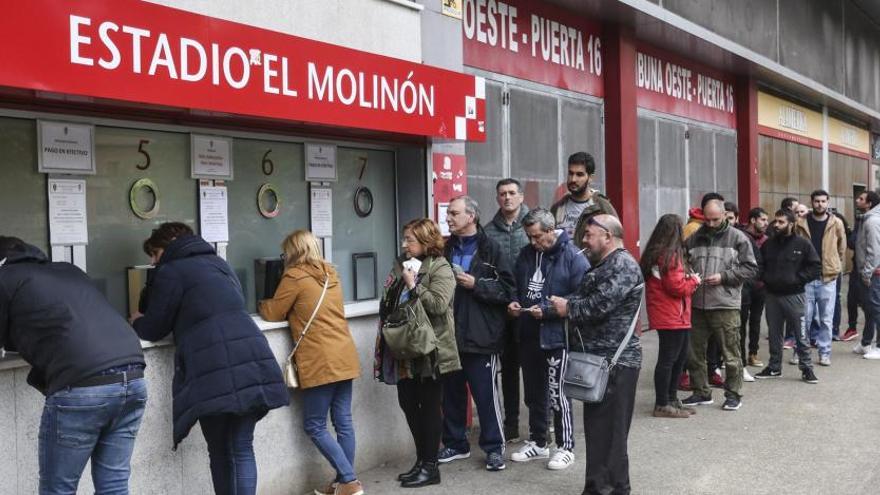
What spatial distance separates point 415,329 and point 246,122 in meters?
1.70

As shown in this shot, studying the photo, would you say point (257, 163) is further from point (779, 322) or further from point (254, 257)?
point (779, 322)

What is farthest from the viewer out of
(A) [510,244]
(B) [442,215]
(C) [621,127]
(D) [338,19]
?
(C) [621,127]

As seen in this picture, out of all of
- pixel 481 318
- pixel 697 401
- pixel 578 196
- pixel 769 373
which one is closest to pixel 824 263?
pixel 769 373

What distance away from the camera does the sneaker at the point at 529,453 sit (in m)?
6.41

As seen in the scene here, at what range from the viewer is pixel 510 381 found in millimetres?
7016

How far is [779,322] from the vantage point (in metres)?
9.46

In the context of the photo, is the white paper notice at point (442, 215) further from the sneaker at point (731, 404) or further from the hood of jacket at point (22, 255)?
the hood of jacket at point (22, 255)

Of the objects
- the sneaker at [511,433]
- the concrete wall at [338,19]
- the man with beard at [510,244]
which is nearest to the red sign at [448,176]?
the man with beard at [510,244]

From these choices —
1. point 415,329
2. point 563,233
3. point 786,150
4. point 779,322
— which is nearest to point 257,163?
point 415,329

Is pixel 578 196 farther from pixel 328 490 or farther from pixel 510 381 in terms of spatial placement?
pixel 328 490

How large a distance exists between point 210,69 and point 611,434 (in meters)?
2.96

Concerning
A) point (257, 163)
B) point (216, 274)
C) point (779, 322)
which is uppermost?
point (257, 163)

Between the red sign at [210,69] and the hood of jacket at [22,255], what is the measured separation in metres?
0.72

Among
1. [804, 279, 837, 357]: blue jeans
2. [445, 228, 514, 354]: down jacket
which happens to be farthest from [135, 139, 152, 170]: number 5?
[804, 279, 837, 357]: blue jeans
